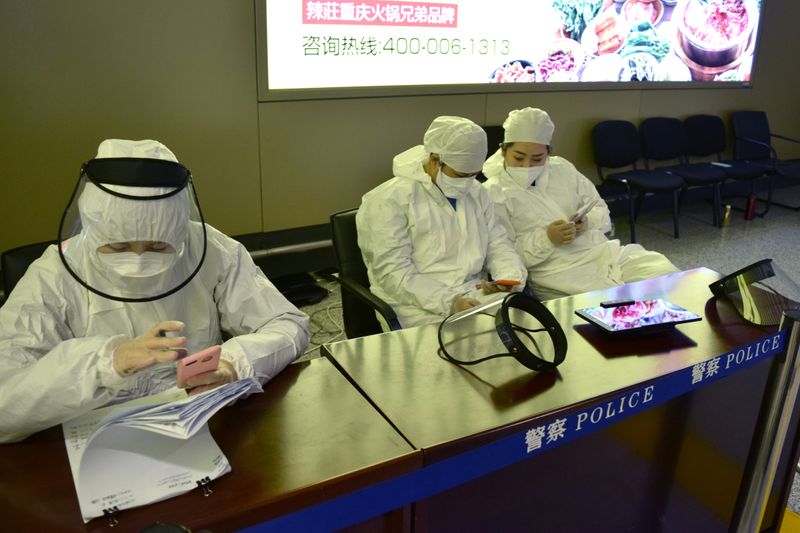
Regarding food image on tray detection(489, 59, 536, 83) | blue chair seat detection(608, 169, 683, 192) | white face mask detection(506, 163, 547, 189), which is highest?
food image on tray detection(489, 59, 536, 83)

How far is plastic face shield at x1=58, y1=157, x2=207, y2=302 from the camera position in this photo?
4.01ft

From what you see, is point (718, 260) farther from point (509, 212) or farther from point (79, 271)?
point (79, 271)

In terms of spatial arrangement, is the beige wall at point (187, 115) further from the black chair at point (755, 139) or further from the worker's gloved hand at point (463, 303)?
the black chair at point (755, 139)

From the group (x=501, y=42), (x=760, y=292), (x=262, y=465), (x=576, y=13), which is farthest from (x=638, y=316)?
(x=576, y=13)

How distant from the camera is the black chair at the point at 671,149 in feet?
16.6

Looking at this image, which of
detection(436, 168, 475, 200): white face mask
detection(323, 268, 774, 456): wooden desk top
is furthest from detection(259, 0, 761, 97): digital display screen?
detection(323, 268, 774, 456): wooden desk top

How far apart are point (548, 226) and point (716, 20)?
154 inches

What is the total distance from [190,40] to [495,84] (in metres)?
2.00

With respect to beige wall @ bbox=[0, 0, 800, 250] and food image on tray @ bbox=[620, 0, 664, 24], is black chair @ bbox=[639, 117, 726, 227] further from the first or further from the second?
beige wall @ bbox=[0, 0, 800, 250]

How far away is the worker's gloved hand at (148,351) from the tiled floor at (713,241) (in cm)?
223

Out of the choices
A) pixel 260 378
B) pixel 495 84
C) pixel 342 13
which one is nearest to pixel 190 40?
pixel 342 13

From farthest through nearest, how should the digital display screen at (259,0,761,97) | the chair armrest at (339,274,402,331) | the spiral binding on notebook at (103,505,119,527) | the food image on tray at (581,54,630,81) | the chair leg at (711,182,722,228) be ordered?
the chair leg at (711,182,722,228), the food image on tray at (581,54,630,81), the digital display screen at (259,0,761,97), the chair armrest at (339,274,402,331), the spiral binding on notebook at (103,505,119,527)

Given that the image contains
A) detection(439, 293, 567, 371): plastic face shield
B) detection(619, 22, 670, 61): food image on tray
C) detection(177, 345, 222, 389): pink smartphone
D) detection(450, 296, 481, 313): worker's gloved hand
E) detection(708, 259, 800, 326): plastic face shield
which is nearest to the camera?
detection(177, 345, 222, 389): pink smartphone

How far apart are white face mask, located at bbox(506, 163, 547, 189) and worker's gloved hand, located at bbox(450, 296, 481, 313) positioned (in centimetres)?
73
